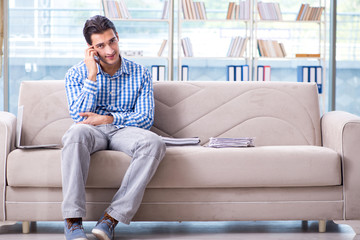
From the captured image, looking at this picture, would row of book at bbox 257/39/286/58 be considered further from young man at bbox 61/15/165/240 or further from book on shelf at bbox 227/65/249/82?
young man at bbox 61/15/165/240

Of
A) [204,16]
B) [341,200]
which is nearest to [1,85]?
[204,16]

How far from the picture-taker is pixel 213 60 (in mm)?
5969

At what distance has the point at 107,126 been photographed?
269 cm

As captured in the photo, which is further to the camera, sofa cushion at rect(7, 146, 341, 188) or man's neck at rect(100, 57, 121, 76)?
man's neck at rect(100, 57, 121, 76)

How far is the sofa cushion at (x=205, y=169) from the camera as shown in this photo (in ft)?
8.13

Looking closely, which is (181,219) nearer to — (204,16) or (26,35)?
(204,16)

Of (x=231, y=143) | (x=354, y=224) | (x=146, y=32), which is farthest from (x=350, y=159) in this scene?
(x=146, y=32)

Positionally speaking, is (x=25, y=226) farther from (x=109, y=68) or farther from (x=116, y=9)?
(x=116, y=9)

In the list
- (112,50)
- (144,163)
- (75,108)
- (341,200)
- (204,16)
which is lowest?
(341,200)

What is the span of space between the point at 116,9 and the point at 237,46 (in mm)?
1362

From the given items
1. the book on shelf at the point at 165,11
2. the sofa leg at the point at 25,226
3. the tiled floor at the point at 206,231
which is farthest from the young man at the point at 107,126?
the book on shelf at the point at 165,11

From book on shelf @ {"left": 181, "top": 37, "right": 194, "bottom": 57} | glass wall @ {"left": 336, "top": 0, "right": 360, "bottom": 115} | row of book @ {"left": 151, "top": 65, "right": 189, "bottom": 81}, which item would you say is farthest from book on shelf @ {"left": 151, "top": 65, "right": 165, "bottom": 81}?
glass wall @ {"left": 336, "top": 0, "right": 360, "bottom": 115}

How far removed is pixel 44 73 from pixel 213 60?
1910mm

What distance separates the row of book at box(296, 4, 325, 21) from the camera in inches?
228
